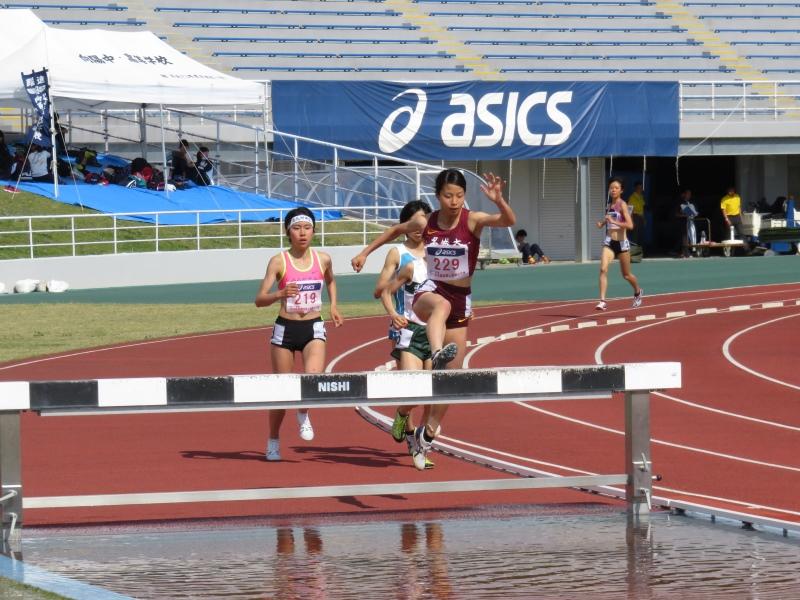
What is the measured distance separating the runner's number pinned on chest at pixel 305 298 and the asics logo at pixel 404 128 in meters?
26.1

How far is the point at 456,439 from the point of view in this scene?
11.8 metres

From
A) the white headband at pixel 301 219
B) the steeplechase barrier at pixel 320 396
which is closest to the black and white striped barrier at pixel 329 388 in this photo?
the steeplechase barrier at pixel 320 396

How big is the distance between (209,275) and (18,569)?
84.6 ft

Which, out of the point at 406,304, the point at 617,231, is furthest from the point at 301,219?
the point at 617,231

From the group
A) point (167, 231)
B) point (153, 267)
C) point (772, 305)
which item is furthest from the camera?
point (167, 231)

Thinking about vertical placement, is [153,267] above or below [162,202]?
below

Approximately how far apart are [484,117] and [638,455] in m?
29.1

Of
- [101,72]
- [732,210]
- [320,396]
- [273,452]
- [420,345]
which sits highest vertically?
[101,72]

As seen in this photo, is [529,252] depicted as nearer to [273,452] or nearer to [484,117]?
[484,117]

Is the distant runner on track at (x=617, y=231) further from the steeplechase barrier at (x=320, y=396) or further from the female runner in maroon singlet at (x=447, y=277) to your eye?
the steeplechase barrier at (x=320, y=396)

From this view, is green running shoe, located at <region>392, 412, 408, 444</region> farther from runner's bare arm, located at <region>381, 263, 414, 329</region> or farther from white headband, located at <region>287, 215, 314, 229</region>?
white headband, located at <region>287, 215, 314, 229</region>

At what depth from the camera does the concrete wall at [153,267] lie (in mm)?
30656

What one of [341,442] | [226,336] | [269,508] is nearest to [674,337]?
[226,336]

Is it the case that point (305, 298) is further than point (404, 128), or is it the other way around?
point (404, 128)
